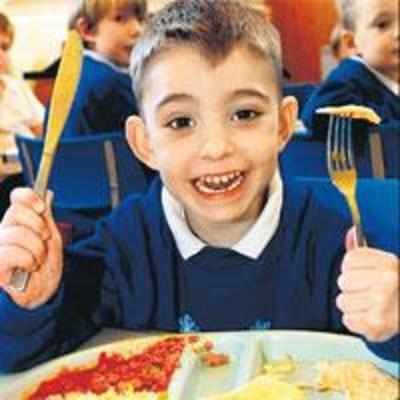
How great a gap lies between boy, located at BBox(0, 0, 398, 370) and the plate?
0.02 meters

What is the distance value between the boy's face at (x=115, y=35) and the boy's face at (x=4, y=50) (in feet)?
0.11

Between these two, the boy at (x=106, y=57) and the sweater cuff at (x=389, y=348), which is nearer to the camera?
the sweater cuff at (x=389, y=348)

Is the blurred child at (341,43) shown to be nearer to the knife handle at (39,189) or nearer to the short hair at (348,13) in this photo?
the short hair at (348,13)

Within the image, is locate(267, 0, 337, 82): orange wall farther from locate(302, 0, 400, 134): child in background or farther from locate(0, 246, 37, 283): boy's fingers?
locate(0, 246, 37, 283): boy's fingers

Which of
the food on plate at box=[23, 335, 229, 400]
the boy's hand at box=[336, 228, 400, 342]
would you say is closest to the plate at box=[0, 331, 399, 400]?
the food on plate at box=[23, 335, 229, 400]

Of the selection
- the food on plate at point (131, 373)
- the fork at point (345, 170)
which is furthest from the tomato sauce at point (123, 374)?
the fork at point (345, 170)

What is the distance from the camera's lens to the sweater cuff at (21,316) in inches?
13.5

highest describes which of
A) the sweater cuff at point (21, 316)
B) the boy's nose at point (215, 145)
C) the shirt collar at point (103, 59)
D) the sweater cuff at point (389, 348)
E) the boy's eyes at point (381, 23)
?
the boy's eyes at point (381, 23)

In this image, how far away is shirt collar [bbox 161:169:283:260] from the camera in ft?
1.26

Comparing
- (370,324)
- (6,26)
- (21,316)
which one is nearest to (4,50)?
(6,26)

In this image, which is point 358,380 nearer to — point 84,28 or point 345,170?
point 345,170

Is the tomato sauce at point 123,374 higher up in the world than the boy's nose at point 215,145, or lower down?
lower down

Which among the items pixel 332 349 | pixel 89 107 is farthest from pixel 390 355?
pixel 89 107

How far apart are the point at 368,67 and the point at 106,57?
12 centimetres
